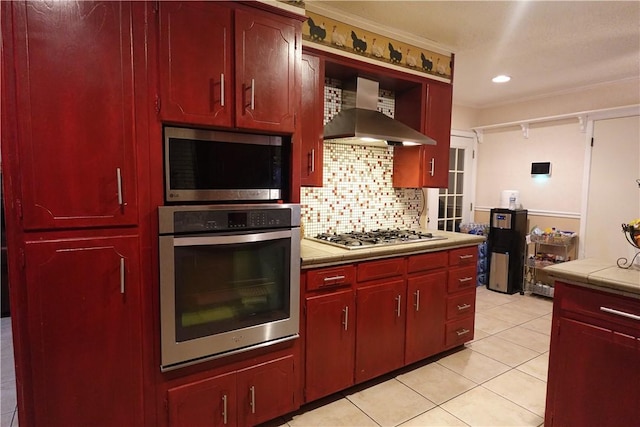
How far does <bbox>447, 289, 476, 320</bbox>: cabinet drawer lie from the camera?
2.80 metres

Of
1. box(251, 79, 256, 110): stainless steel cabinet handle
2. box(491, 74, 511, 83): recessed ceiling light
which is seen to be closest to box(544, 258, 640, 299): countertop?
box(251, 79, 256, 110): stainless steel cabinet handle

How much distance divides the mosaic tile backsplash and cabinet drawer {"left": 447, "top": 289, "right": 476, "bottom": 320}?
796 mm

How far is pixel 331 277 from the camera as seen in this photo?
2.13 meters

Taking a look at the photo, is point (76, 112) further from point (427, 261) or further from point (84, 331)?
point (427, 261)

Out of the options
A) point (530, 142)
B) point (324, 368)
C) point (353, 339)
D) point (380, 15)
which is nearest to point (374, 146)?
point (380, 15)

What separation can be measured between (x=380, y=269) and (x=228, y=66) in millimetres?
1525

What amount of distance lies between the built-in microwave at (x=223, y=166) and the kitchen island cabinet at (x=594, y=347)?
1.56m

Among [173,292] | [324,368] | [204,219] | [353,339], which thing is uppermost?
[204,219]

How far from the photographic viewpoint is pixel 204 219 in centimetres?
165

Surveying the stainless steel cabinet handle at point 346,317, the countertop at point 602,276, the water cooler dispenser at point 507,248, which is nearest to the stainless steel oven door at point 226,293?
the stainless steel cabinet handle at point 346,317

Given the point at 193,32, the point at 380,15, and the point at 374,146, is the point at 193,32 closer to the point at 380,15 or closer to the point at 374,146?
the point at 380,15

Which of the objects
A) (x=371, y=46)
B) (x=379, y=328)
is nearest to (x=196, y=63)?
(x=371, y=46)

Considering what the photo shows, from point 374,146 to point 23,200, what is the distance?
2415 millimetres

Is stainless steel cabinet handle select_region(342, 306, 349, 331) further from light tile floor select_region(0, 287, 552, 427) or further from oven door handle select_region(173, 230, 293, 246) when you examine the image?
oven door handle select_region(173, 230, 293, 246)
